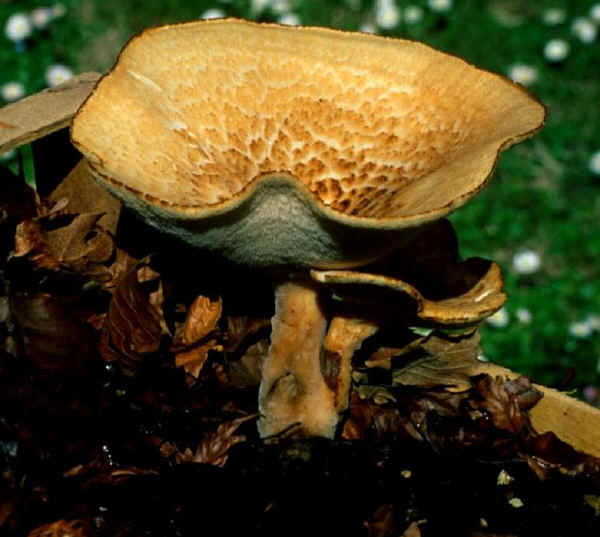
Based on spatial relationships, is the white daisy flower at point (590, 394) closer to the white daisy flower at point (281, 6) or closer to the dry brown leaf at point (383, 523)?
the dry brown leaf at point (383, 523)

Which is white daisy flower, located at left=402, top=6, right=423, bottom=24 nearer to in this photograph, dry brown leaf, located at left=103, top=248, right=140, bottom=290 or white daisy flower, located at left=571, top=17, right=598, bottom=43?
white daisy flower, located at left=571, top=17, right=598, bottom=43

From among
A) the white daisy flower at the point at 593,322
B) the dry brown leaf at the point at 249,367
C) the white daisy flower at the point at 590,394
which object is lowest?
the white daisy flower at the point at 590,394

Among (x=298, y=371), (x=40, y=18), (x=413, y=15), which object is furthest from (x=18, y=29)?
(x=298, y=371)

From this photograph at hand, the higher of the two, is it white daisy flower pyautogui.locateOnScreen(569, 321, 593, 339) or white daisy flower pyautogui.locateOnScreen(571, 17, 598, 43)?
white daisy flower pyautogui.locateOnScreen(571, 17, 598, 43)

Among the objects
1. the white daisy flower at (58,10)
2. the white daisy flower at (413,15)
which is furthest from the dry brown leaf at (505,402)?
the white daisy flower at (58,10)

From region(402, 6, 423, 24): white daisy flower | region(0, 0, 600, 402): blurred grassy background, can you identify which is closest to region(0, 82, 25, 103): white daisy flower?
region(0, 0, 600, 402): blurred grassy background
